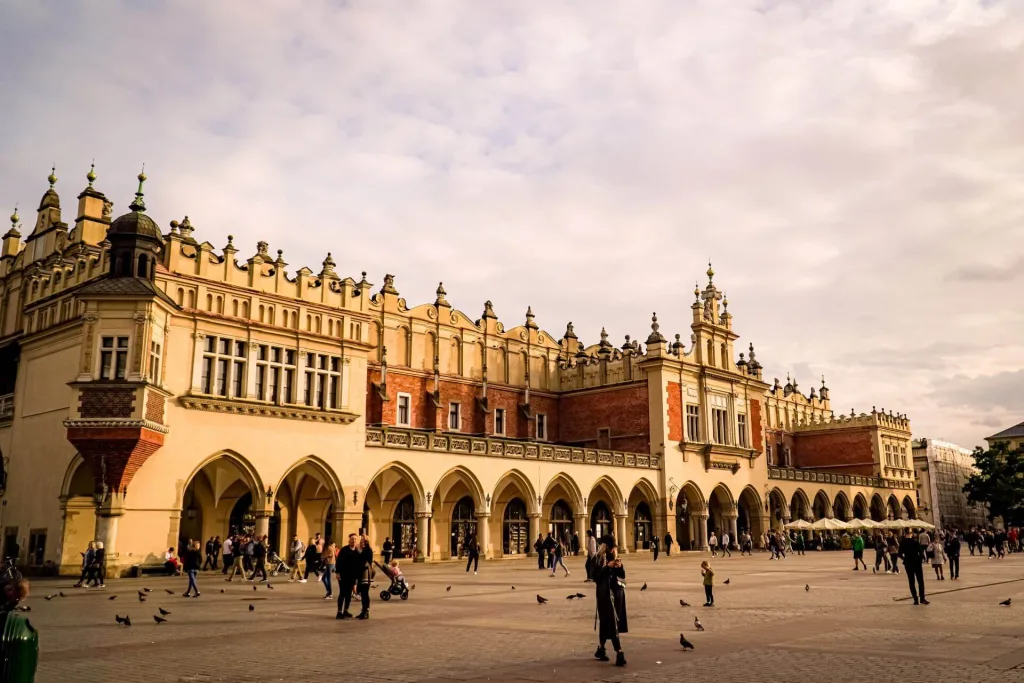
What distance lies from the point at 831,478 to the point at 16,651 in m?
66.8

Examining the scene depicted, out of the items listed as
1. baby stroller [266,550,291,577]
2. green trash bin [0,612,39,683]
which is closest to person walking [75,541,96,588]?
baby stroller [266,550,291,577]

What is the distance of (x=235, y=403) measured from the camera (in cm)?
3312

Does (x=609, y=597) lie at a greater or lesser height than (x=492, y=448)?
lesser

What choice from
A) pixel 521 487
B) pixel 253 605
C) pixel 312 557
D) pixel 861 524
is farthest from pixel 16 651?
pixel 861 524

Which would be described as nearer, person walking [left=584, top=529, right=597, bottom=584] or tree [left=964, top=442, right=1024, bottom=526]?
person walking [left=584, top=529, right=597, bottom=584]

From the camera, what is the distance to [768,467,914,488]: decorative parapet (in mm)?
60219

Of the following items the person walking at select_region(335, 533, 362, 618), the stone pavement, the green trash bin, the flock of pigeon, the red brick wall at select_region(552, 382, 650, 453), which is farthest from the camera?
the red brick wall at select_region(552, 382, 650, 453)

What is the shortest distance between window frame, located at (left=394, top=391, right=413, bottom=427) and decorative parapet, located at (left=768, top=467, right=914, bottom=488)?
2788cm

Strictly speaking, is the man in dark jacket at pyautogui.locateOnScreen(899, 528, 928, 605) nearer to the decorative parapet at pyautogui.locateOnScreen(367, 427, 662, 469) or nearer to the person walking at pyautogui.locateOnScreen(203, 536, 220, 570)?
the decorative parapet at pyautogui.locateOnScreen(367, 427, 662, 469)

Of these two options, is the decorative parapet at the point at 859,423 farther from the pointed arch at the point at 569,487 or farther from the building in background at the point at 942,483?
the pointed arch at the point at 569,487

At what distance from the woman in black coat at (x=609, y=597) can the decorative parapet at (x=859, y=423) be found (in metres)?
67.7

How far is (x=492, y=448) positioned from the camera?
135 feet

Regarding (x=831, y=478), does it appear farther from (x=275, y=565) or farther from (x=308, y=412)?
(x=275, y=565)

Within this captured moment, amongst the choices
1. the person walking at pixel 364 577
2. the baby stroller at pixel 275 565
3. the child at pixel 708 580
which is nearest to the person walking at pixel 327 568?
the person walking at pixel 364 577
